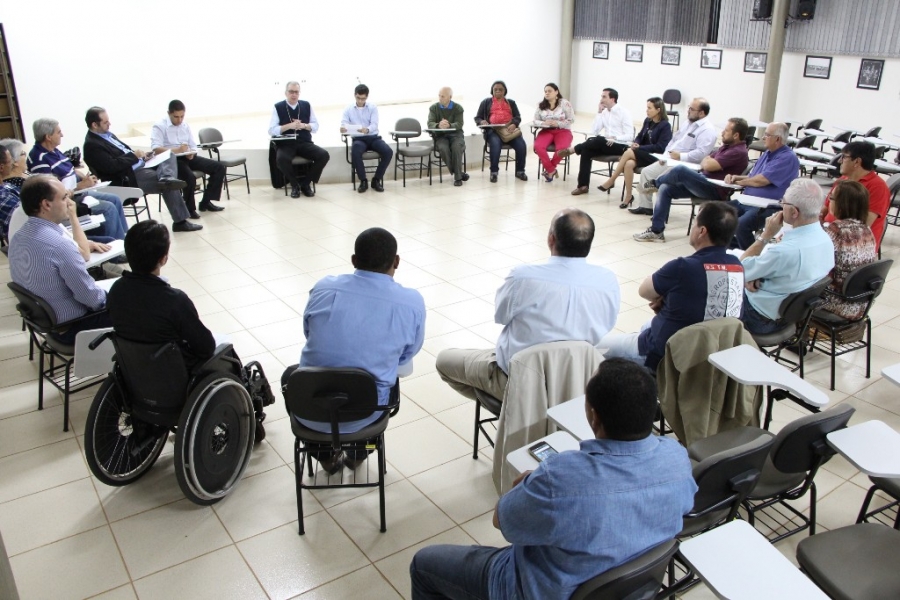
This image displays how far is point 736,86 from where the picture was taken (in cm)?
1102

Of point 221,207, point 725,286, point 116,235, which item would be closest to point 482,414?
point 725,286

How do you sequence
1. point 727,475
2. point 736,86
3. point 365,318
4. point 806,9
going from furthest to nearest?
point 736,86 < point 806,9 < point 365,318 < point 727,475

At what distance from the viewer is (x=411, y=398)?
3.88 m

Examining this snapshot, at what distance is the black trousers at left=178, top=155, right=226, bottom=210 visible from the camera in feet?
23.3

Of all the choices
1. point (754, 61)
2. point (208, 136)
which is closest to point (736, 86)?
point (754, 61)

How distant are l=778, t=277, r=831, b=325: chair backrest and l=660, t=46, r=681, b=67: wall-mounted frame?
9.31m

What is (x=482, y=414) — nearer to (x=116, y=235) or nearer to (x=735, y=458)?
(x=735, y=458)

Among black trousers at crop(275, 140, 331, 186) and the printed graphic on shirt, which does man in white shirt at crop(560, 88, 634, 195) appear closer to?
black trousers at crop(275, 140, 331, 186)

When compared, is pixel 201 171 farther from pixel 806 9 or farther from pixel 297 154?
pixel 806 9

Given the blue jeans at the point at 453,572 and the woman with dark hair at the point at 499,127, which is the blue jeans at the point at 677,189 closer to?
the woman with dark hair at the point at 499,127

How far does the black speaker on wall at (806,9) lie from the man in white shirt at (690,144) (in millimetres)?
3918

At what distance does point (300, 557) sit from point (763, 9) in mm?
10252

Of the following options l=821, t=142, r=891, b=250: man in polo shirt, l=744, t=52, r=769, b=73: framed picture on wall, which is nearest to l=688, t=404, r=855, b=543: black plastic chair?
l=821, t=142, r=891, b=250: man in polo shirt

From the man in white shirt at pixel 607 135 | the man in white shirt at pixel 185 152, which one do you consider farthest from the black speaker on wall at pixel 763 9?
the man in white shirt at pixel 185 152
